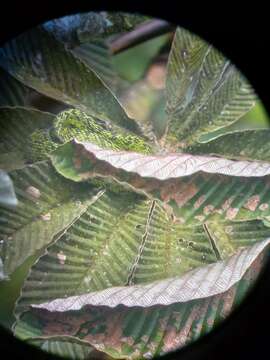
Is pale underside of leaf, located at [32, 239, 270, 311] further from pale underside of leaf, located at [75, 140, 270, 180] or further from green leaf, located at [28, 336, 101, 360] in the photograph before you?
pale underside of leaf, located at [75, 140, 270, 180]

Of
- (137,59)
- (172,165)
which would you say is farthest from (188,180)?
(137,59)

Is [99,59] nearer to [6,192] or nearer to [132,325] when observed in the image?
[6,192]

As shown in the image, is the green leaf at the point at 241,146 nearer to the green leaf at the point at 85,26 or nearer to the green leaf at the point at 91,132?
the green leaf at the point at 91,132

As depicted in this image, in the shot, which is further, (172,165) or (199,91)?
(199,91)

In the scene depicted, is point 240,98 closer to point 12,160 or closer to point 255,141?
point 255,141

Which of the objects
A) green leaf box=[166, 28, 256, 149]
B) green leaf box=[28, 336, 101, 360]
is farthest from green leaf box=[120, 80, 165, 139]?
green leaf box=[28, 336, 101, 360]

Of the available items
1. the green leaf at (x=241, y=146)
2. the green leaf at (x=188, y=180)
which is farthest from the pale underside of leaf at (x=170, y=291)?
the green leaf at (x=241, y=146)

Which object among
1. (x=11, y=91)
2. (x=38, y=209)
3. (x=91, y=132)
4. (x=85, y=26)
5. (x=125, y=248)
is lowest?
(x=125, y=248)
